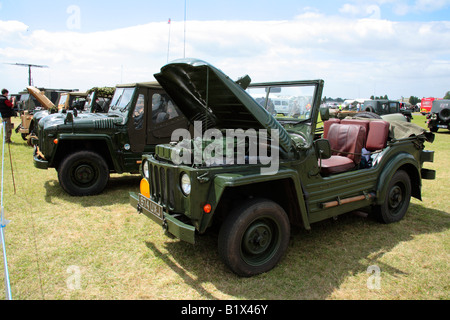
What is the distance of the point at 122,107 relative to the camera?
670cm

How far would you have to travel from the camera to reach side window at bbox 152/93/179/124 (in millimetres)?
6664

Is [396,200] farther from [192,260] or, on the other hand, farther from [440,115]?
[440,115]

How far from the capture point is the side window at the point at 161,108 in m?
6.66

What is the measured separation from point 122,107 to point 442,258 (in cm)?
586

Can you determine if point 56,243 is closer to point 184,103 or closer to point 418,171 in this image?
point 184,103

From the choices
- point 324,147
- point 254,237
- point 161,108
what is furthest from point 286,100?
point 161,108

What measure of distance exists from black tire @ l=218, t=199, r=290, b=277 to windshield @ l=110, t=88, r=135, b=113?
165 inches

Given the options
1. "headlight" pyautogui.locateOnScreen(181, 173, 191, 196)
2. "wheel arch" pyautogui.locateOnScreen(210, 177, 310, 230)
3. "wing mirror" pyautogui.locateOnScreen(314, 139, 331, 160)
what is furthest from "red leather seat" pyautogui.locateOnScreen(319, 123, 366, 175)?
"headlight" pyautogui.locateOnScreen(181, 173, 191, 196)

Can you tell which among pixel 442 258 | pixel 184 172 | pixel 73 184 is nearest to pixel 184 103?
pixel 184 172

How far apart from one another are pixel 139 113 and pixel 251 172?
153 inches

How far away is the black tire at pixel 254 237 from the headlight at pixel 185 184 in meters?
0.48

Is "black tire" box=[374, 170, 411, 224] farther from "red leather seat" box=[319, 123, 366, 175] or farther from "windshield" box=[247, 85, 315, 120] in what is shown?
"windshield" box=[247, 85, 315, 120]

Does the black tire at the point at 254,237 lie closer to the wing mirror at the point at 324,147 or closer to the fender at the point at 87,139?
the wing mirror at the point at 324,147

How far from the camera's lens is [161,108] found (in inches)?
265
